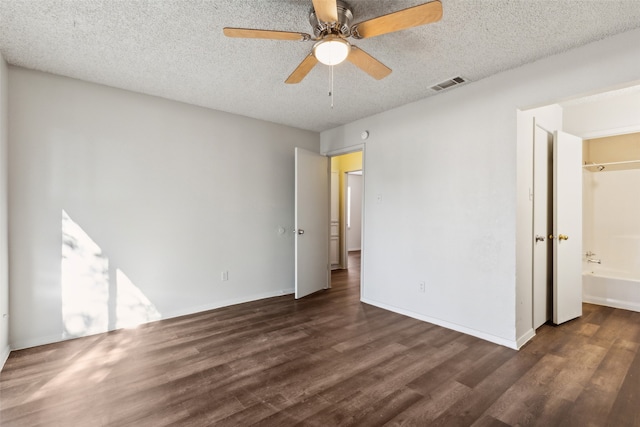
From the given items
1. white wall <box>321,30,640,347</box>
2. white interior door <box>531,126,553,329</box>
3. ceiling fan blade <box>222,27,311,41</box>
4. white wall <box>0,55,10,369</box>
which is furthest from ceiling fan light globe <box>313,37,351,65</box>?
white wall <box>0,55,10,369</box>

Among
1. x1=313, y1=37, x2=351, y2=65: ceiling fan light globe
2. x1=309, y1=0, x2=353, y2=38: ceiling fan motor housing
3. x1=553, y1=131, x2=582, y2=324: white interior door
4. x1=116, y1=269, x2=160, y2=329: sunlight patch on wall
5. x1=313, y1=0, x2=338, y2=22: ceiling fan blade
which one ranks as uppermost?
x1=309, y1=0, x2=353, y2=38: ceiling fan motor housing

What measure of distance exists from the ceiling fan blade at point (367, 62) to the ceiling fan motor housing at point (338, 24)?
0.41 ft

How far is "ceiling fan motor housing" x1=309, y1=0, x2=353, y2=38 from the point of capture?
1.81 meters

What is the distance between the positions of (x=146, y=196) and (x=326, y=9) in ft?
9.29

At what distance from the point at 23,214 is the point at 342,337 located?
10.5 feet

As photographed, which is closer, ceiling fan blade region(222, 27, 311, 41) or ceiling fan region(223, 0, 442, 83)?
ceiling fan region(223, 0, 442, 83)

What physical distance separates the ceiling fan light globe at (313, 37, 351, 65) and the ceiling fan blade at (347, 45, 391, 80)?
7 centimetres

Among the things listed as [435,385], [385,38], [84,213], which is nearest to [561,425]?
[435,385]

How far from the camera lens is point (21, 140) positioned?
8.96 feet

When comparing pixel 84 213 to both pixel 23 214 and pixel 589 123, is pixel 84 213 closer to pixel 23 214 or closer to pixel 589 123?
pixel 23 214

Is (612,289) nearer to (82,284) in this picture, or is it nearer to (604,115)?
(604,115)

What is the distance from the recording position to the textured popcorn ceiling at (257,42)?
1.93 metres

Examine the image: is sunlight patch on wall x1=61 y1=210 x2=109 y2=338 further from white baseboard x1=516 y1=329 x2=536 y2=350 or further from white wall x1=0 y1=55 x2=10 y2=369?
white baseboard x1=516 y1=329 x2=536 y2=350

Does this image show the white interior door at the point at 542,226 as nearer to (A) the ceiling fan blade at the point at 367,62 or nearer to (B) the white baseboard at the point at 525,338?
(B) the white baseboard at the point at 525,338
